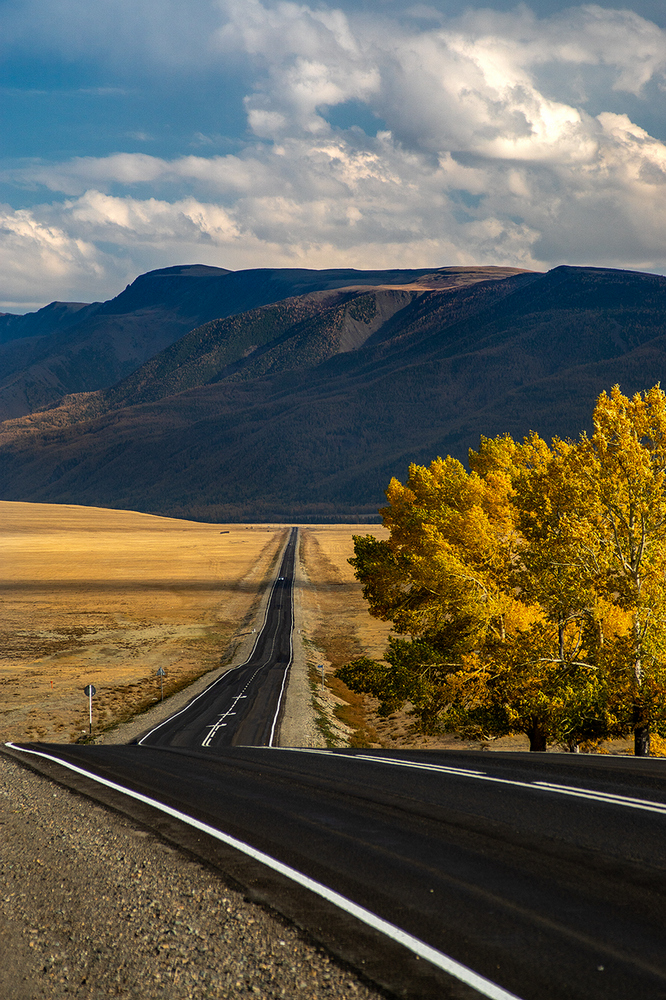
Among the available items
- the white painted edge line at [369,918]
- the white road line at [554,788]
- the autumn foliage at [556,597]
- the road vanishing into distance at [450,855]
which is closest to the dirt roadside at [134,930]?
the road vanishing into distance at [450,855]

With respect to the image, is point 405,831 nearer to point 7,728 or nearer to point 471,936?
point 471,936

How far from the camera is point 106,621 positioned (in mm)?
74000

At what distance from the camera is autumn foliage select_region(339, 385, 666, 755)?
2072 centimetres

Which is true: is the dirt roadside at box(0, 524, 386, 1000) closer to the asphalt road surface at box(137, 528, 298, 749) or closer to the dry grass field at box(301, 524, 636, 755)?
the asphalt road surface at box(137, 528, 298, 749)

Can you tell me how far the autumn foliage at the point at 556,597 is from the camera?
20.7 meters

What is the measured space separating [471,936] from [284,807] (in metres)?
4.55

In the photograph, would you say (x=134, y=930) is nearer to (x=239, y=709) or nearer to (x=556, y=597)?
(x=556, y=597)

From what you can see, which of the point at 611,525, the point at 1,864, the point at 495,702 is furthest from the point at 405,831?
the point at 495,702

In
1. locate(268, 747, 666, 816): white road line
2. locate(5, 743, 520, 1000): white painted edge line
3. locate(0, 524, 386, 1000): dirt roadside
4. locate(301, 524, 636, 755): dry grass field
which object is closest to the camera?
locate(5, 743, 520, 1000): white painted edge line

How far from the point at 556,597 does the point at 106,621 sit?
61.5 metres

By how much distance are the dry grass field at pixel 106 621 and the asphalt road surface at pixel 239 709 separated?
3.44 m

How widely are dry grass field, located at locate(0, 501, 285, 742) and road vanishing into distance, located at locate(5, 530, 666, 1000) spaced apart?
2636 centimetres

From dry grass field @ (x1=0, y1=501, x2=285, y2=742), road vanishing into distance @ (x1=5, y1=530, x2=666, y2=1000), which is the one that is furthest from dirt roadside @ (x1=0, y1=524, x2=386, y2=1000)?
dry grass field @ (x1=0, y1=501, x2=285, y2=742)

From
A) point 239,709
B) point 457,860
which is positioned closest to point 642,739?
point 457,860
